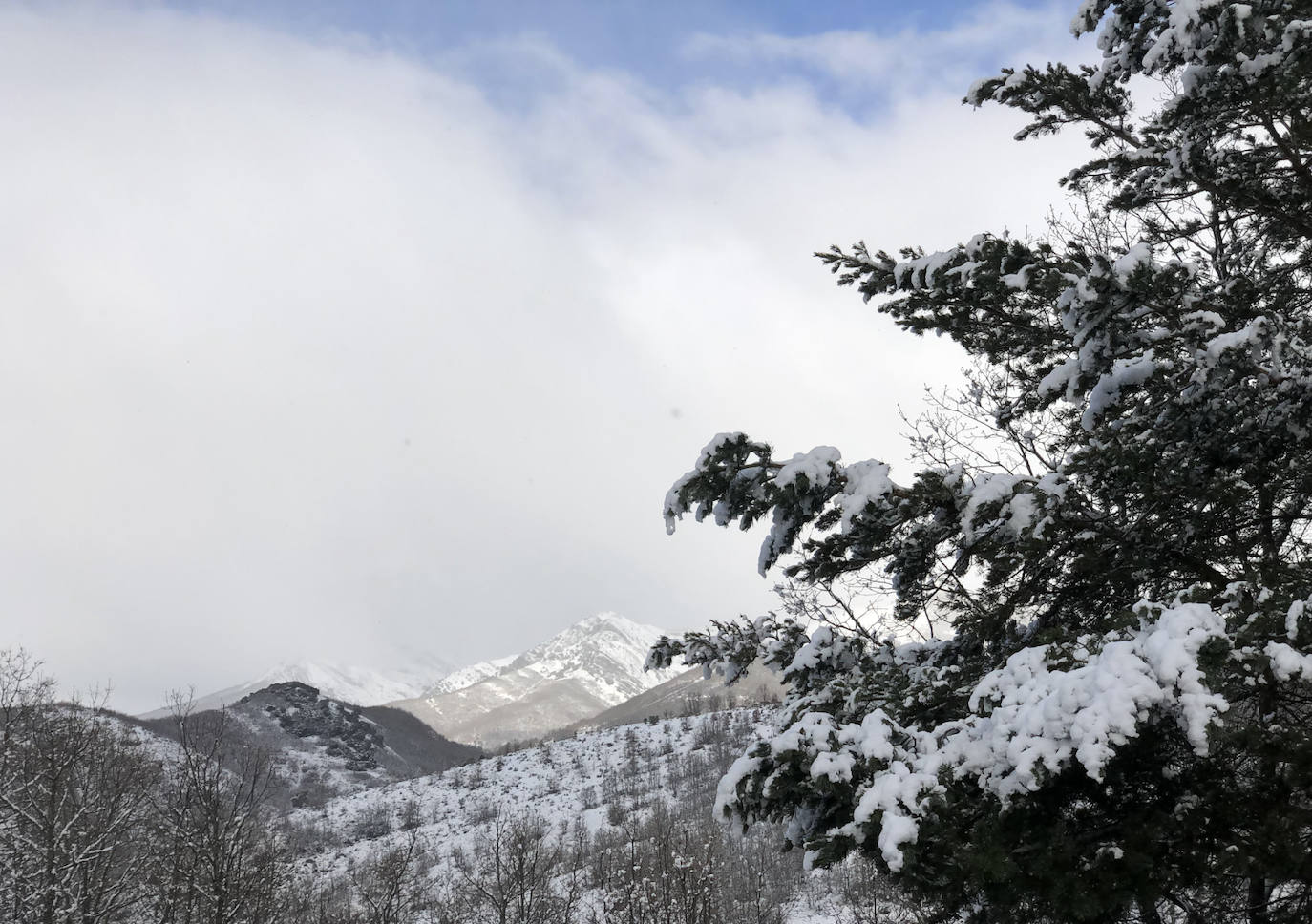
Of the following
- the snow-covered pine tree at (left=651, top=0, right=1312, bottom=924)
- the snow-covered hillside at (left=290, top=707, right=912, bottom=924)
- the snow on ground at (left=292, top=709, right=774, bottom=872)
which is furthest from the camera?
the snow on ground at (left=292, top=709, right=774, bottom=872)

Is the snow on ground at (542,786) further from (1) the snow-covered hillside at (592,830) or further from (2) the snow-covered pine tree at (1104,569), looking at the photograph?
(2) the snow-covered pine tree at (1104,569)

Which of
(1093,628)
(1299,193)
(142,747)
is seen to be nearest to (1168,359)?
(1093,628)

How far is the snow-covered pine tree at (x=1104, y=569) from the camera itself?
271cm

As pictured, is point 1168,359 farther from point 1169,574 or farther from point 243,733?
point 243,733

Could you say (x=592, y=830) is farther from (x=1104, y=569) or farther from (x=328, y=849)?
(x=1104, y=569)

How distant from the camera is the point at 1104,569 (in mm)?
4555

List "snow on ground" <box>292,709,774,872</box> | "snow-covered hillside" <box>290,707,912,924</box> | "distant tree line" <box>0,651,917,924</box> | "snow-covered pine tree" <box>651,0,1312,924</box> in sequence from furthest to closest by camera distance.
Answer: "snow on ground" <box>292,709,774,872</box> → "snow-covered hillside" <box>290,707,912,924</box> → "distant tree line" <box>0,651,917,924</box> → "snow-covered pine tree" <box>651,0,1312,924</box>

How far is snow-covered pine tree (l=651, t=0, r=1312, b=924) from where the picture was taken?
2.71 m

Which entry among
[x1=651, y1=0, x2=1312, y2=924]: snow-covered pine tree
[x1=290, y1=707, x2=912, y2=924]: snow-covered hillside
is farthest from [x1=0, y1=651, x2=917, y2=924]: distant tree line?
[x1=651, y1=0, x2=1312, y2=924]: snow-covered pine tree

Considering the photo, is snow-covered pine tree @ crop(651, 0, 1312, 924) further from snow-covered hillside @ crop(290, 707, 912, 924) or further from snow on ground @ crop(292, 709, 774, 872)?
snow on ground @ crop(292, 709, 774, 872)

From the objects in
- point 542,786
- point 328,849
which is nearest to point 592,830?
point 542,786

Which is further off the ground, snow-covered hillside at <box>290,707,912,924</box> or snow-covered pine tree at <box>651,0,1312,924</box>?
snow-covered pine tree at <box>651,0,1312,924</box>

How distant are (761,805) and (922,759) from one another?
0.87m

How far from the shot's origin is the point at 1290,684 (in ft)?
10.8
